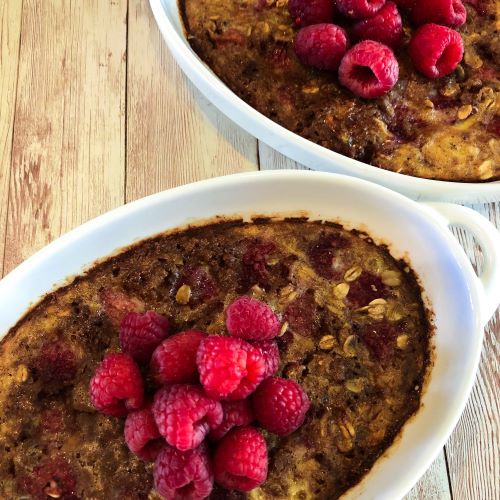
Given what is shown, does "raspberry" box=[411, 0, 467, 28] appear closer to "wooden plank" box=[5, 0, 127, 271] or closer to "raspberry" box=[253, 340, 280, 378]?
"wooden plank" box=[5, 0, 127, 271]

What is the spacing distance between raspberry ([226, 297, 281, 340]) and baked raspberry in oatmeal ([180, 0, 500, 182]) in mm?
440

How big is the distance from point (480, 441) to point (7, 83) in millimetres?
1244

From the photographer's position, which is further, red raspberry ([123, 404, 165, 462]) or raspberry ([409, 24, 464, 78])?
raspberry ([409, 24, 464, 78])

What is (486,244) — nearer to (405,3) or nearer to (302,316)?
(302,316)

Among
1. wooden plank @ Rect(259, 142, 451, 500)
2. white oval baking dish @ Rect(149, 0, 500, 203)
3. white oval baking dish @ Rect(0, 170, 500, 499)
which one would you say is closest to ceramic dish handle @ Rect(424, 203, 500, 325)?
white oval baking dish @ Rect(0, 170, 500, 499)

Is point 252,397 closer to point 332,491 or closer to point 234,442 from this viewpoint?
point 234,442

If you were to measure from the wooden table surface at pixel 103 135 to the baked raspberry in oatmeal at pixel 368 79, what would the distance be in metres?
0.12

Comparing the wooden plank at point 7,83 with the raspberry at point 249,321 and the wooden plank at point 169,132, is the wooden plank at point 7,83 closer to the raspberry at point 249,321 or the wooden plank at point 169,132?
the wooden plank at point 169,132

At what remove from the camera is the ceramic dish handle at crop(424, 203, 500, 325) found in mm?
1127

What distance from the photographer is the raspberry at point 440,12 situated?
1.33 m

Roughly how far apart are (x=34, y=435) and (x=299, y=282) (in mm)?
538

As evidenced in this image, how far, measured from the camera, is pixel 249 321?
1.02 metres

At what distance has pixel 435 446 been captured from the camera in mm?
1071

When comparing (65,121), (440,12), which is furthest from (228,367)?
(440,12)
